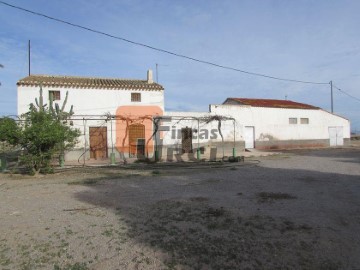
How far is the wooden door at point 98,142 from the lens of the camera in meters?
20.8

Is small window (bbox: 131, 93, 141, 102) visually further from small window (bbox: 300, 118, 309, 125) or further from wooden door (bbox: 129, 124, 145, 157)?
small window (bbox: 300, 118, 309, 125)

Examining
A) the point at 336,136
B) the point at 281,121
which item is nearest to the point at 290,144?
the point at 281,121

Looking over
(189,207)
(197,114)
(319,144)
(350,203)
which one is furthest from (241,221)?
(319,144)

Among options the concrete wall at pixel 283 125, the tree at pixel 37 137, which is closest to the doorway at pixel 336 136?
the concrete wall at pixel 283 125

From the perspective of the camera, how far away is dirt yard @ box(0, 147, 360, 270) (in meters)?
4.50

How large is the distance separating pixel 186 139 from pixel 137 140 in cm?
342

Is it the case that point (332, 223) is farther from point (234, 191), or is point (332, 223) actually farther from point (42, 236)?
point (42, 236)

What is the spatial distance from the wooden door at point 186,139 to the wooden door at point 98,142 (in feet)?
17.0

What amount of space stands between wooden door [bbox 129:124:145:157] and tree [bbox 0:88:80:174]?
7.40 metres

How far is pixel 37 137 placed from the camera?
523 inches

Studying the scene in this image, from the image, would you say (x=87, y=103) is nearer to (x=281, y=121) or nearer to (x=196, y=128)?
(x=196, y=128)

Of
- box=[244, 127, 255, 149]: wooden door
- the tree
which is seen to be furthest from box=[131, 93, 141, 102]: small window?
box=[244, 127, 255, 149]: wooden door

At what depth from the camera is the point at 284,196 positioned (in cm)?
817

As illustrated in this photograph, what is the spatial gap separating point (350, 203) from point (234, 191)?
2.84m
